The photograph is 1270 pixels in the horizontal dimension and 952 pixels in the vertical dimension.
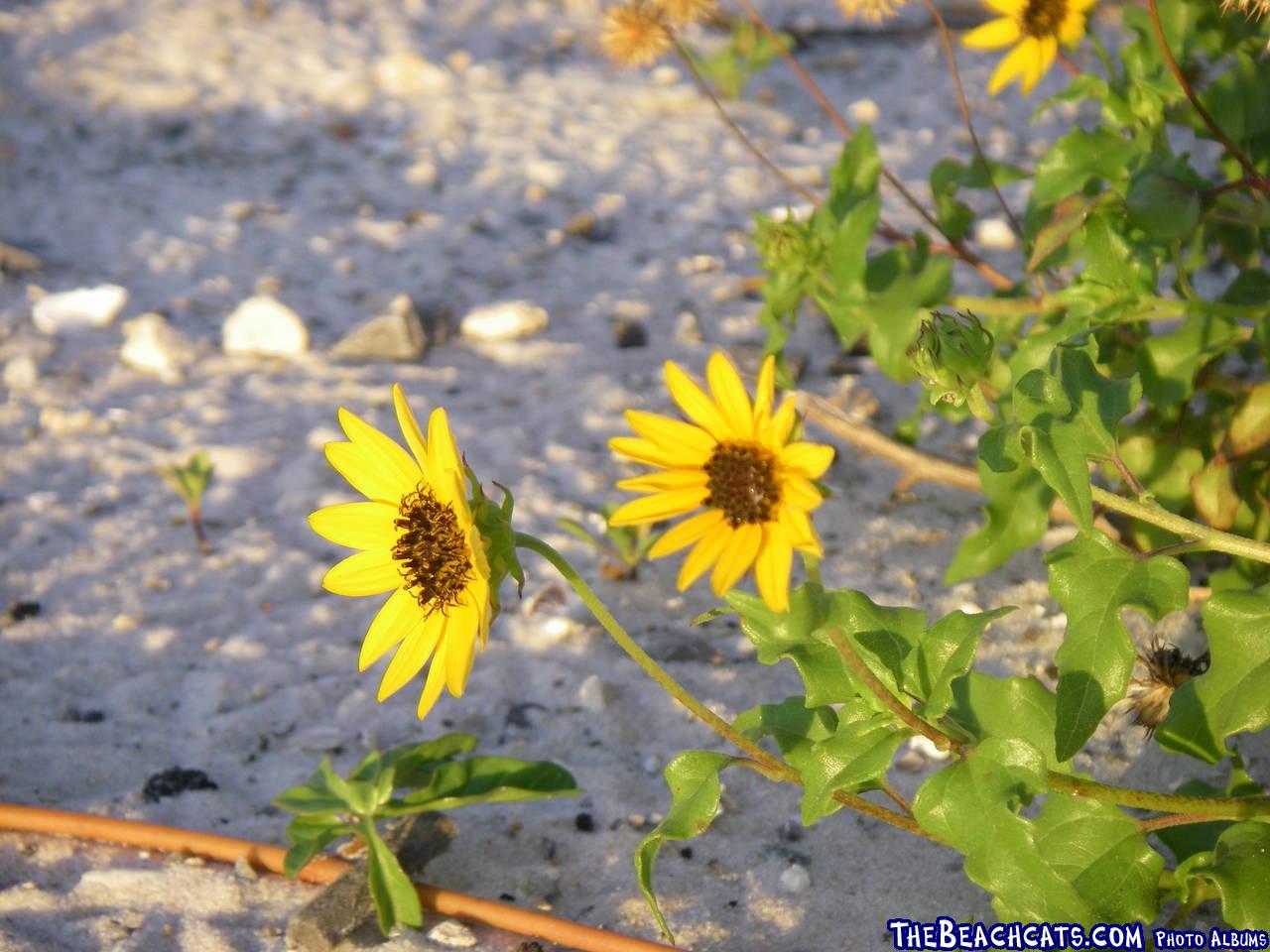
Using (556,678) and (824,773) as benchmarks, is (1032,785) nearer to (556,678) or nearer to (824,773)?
(824,773)

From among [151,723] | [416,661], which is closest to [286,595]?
[151,723]

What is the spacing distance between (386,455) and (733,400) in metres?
0.47

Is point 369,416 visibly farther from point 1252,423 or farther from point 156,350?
point 1252,423

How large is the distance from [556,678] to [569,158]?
251cm

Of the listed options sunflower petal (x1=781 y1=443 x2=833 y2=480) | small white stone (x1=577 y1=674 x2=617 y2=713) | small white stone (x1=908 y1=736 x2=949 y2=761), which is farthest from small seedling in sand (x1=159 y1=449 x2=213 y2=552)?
sunflower petal (x1=781 y1=443 x2=833 y2=480)

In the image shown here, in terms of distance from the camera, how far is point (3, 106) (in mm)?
4750

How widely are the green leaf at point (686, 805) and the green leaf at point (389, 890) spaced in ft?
1.40

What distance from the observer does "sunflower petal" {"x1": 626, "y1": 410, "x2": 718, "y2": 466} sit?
169 centimetres

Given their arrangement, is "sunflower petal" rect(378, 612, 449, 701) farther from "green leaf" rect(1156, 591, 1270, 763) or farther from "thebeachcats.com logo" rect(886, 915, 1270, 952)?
"green leaf" rect(1156, 591, 1270, 763)

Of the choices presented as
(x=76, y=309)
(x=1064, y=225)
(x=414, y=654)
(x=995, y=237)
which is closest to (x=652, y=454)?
(x=414, y=654)

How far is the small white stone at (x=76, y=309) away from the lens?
3666 mm

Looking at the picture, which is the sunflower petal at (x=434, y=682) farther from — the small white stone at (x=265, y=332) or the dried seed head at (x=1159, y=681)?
the small white stone at (x=265, y=332)

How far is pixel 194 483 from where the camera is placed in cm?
290

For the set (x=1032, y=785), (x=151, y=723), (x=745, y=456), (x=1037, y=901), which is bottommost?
(x=151, y=723)
